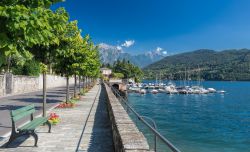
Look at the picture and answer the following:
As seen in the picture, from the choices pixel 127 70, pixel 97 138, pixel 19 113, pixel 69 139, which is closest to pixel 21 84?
pixel 69 139

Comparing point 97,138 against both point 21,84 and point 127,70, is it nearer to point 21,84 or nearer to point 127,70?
point 21,84

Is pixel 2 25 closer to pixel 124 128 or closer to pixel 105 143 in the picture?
pixel 124 128

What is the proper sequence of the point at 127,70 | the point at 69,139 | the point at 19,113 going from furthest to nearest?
1. the point at 127,70
2. the point at 69,139
3. the point at 19,113

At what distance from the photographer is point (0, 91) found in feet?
123

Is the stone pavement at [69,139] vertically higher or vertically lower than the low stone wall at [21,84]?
lower

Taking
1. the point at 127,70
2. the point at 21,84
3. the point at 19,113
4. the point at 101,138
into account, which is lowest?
the point at 101,138

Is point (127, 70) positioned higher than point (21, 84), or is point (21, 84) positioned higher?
point (127, 70)

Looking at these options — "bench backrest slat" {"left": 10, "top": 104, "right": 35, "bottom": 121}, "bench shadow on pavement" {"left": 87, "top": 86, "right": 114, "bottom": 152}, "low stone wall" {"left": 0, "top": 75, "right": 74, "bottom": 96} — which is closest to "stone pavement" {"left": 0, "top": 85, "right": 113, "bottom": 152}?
"bench shadow on pavement" {"left": 87, "top": 86, "right": 114, "bottom": 152}

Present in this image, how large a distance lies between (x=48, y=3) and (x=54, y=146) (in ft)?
17.2

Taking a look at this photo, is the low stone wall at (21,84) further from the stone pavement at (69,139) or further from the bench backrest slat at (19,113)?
the bench backrest slat at (19,113)

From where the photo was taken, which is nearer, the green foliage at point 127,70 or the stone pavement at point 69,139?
the stone pavement at point 69,139

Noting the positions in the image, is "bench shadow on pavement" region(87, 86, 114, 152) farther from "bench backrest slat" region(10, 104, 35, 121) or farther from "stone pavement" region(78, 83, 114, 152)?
"bench backrest slat" region(10, 104, 35, 121)

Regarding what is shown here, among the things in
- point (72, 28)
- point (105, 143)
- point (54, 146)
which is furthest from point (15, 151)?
point (72, 28)

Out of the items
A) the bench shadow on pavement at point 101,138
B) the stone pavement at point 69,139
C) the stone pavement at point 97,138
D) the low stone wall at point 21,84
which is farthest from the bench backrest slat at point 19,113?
the low stone wall at point 21,84
